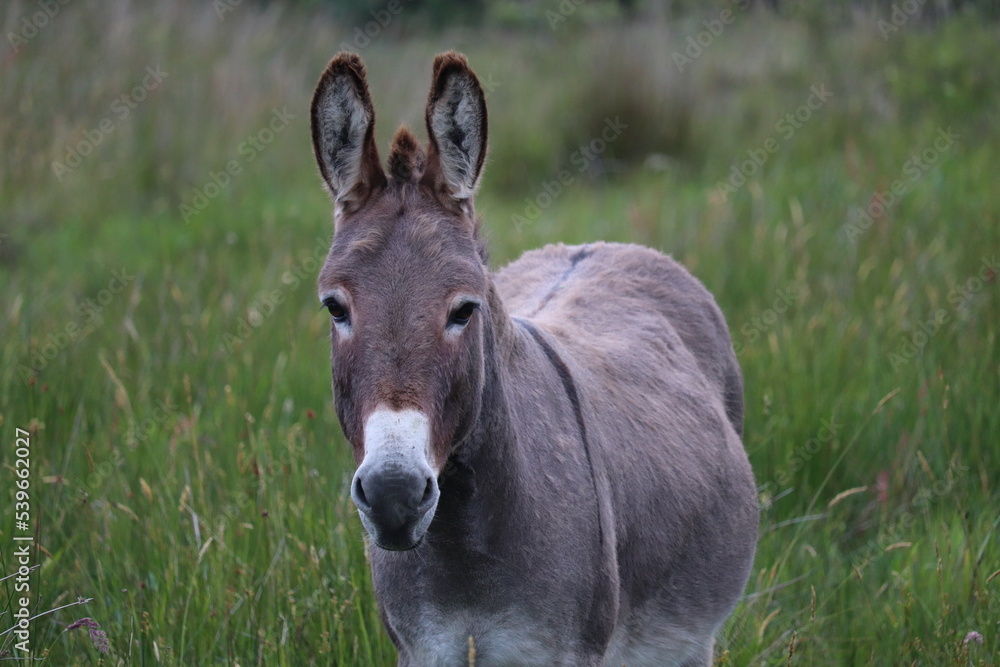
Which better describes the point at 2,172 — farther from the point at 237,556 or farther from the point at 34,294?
the point at 237,556

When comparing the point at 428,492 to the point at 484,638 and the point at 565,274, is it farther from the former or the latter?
the point at 565,274

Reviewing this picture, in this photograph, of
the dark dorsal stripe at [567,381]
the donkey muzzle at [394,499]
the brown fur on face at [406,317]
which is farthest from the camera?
the dark dorsal stripe at [567,381]

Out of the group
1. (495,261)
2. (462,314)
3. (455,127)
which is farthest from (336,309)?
(495,261)

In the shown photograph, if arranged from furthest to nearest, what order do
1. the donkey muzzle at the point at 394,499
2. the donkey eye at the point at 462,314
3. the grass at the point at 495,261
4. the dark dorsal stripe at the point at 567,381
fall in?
the grass at the point at 495,261 → the dark dorsal stripe at the point at 567,381 → the donkey eye at the point at 462,314 → the donkey muzzle at the point at 394,499

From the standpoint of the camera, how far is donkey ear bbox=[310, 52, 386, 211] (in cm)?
242

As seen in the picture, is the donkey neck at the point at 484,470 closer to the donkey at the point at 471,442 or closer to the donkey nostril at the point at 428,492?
the donkey at the point at 471,442

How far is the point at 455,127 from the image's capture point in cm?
245

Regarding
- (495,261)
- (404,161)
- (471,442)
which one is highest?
(404,161)

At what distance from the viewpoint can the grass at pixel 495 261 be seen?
3.44 meters

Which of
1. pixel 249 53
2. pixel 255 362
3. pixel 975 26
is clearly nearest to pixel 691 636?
pixel 255 362

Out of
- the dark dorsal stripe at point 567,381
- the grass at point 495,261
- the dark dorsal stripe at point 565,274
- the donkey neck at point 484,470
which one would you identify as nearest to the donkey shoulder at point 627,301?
the dark dorsal stripe at point 565,274

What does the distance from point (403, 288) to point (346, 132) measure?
1.74 ft

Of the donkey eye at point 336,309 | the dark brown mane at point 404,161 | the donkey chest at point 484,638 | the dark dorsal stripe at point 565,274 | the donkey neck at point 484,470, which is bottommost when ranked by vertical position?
the donkey chest at point 484,638

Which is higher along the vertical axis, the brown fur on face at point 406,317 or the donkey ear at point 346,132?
the donkey ear at point 346,132
